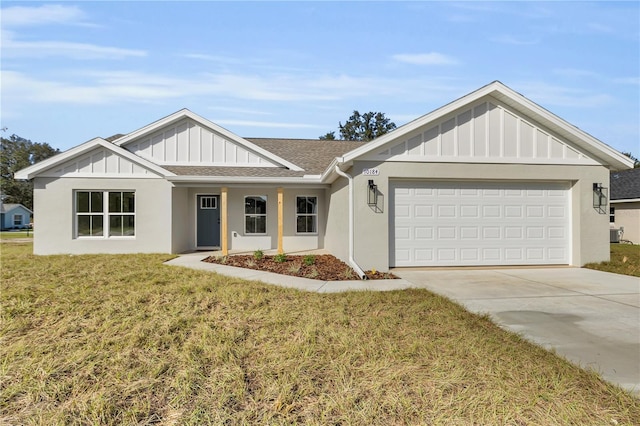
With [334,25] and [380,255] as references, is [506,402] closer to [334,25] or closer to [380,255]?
[380,255]

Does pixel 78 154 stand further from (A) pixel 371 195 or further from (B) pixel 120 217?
(A) pixel 371 195

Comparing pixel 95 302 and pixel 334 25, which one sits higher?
pixel 334 25

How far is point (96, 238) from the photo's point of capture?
1202 centimetres

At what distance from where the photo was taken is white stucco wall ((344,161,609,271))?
9.06 metres

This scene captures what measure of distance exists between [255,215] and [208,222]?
1.94 meters

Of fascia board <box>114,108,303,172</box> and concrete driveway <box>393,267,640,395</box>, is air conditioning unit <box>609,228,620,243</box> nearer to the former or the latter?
concrete driveway <box>393,267,640,395</box>

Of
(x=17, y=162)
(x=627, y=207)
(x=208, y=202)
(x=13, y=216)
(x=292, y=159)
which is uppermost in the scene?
(x=17, y=162)

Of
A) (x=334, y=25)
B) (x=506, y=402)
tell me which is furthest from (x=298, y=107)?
(x=506, y=402)

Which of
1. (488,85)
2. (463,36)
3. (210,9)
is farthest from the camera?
(463,36)

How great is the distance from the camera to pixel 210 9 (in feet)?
28.1

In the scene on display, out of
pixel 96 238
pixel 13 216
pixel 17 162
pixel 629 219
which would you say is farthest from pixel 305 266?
pixel 17 162

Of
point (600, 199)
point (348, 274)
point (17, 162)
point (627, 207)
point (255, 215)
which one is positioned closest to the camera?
point (348, 274)

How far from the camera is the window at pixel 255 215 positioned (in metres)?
13.7

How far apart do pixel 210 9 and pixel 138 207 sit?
23.1ft
